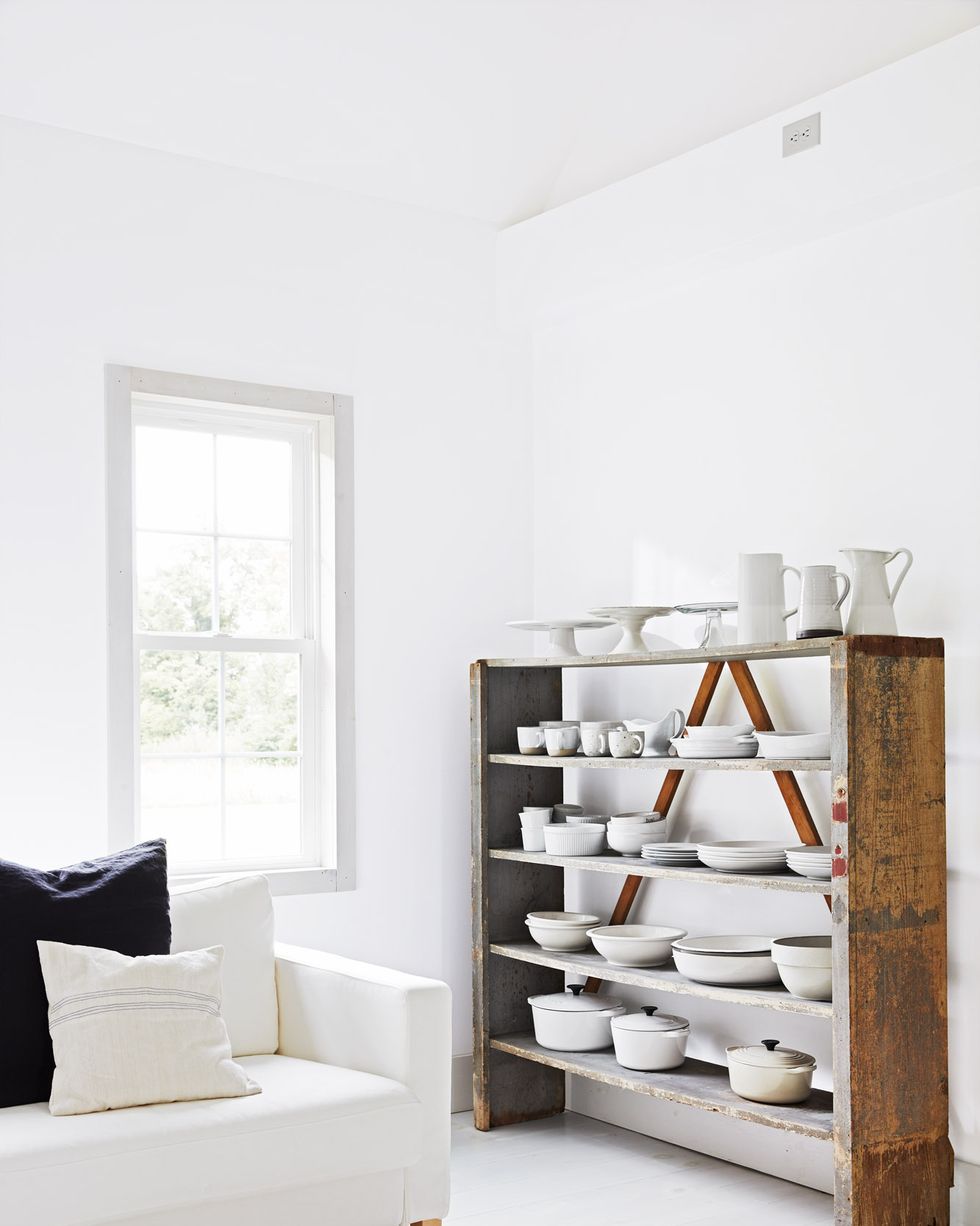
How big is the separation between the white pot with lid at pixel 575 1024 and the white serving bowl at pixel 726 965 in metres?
0.46

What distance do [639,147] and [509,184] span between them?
478mm

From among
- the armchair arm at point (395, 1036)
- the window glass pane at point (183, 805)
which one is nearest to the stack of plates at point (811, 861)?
the armchair arm at point (395, 1036)

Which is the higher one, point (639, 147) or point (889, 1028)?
point (639, 147)

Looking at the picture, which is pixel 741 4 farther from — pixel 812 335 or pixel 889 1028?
pixel 889 1028

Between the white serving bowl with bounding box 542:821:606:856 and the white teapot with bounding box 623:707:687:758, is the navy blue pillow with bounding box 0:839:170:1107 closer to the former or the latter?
the white serving bowl with bounding box 542:821:606:856

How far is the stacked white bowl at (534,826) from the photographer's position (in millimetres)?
4043

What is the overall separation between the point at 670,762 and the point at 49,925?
1.57 metres

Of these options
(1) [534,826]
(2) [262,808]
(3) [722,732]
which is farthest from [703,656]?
(2) [262,808]

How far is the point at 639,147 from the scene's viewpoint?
4137 mm

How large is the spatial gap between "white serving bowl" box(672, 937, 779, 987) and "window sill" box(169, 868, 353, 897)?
3.59 ft

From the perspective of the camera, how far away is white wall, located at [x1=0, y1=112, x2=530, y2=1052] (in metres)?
3.62

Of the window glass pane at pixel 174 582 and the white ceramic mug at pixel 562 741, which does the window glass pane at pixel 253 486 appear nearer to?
the window glass pane at pixel 174 582

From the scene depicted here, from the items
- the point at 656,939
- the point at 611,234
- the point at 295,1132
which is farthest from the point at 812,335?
the point at 295,1132

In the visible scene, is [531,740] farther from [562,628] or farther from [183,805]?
[183,805]
